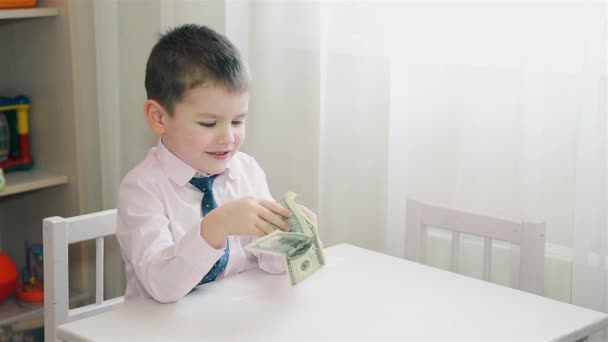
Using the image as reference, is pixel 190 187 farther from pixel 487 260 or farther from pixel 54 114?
pixel 54 114

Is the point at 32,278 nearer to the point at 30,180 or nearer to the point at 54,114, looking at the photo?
the point at 30,180

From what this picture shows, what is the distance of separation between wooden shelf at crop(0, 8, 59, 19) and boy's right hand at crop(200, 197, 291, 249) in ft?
3.99

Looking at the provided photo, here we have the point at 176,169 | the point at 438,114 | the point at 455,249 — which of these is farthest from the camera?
the point at 438,114

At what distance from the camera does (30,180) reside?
247 cm

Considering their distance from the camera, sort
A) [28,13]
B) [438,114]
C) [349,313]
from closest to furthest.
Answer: [349,313]
[438,114]
[28,13]

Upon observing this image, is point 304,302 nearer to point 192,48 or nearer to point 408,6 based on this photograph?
point 192,48

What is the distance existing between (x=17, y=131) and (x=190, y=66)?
1219 mm

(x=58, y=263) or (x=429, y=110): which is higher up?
(x=429, y=110)

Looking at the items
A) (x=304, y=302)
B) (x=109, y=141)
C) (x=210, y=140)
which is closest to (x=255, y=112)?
(x=109, y=141)

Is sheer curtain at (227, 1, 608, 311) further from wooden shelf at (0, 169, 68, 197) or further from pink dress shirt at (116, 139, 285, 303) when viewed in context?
wooden shelf at (0, 169, 68, 197)

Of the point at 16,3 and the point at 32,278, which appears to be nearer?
the point at 16,3

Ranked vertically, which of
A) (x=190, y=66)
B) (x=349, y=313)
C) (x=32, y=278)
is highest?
(x=190, y=66)

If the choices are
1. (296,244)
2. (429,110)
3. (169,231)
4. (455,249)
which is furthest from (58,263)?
(429,110)

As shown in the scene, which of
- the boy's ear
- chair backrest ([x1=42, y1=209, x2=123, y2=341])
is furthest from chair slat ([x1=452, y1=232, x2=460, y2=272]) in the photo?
chair backrest ([x1=42, y1=209, x2=123, y2=341])
